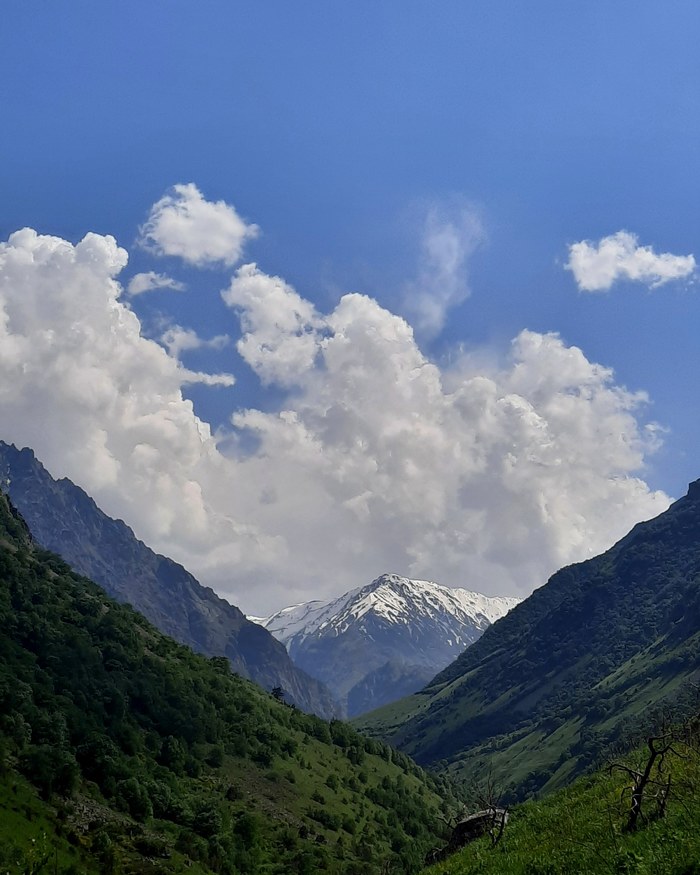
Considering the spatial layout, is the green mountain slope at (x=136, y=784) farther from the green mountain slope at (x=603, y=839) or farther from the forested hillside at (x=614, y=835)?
the forested hillside at (x=614, y=835)

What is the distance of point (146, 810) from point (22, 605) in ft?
291

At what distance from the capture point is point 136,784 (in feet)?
413

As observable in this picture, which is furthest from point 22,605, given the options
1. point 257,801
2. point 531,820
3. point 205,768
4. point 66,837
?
point 531,820

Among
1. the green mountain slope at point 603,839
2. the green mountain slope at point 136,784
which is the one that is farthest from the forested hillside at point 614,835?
the green mountain slope at point 136,784

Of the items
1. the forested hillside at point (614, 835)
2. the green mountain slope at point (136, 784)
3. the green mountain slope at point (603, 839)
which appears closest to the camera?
the green mountain slope at point (603, 839)

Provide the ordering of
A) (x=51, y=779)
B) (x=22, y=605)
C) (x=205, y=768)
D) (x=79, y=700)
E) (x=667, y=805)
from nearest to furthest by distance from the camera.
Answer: (x=667, y=805)
(x=51, y=779)
(x=79, y=700)
(x=205, y=768)
(x=22, y=605)

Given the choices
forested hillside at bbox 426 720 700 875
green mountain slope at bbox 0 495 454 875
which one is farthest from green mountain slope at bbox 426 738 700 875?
green mountain slope at bbox 0 495 454 875

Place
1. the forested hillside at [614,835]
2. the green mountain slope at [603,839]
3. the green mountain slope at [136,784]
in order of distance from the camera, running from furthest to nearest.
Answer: the green mountain slope at [136,784], the forested hillside at [614,835], the green mountain slope at [603,839]

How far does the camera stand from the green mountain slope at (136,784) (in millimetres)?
96125

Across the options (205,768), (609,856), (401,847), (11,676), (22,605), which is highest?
(22,605)

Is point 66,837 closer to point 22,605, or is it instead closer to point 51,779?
point 51,779

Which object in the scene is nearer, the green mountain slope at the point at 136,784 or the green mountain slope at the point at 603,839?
the green mountain slope at the point at 603,839

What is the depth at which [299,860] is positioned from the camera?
Answer: 130 meters

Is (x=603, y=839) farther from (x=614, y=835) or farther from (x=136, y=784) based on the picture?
(x=136, y=784)
